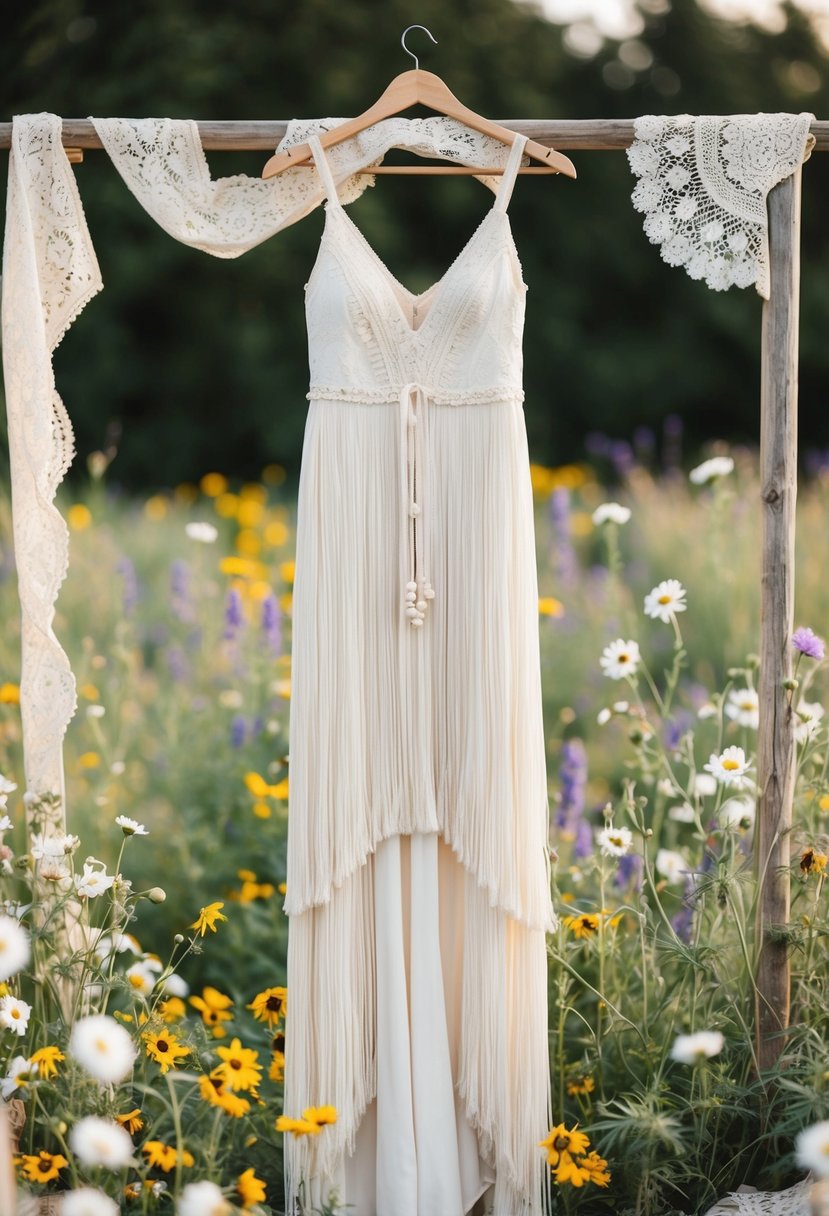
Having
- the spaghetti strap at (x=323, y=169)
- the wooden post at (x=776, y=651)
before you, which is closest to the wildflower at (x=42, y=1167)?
the wooden post at (x=776, y=651)

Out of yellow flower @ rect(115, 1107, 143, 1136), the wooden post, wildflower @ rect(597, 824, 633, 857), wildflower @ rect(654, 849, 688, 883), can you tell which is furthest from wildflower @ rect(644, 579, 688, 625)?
yellow flower @ rect(115, 1107, 143, 1136)

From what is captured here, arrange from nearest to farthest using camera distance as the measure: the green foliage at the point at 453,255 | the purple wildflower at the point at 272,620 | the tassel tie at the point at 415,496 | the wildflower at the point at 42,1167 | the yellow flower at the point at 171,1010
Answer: the wildflower at the point at 42,1167, the tassel tie at the point at 415,496, the yellow flower at the point at 171,1010, the purple wildflower at the point at 272,620, the green foliage at the point at 453,255

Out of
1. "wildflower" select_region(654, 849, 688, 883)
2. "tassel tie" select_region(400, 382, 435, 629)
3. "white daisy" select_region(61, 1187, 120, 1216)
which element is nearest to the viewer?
"white daisy" select_region(61, 1187, 120, 1216)

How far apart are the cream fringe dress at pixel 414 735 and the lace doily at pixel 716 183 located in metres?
0.34

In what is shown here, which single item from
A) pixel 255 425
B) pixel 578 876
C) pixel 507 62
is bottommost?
pixel 578 876

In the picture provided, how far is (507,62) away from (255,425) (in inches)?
146

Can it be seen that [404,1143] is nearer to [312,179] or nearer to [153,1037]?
[153,1037]

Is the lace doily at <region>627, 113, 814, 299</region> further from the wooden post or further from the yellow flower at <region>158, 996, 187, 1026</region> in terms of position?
the yellow flower at <region>158, 996, 187, 1026</region>

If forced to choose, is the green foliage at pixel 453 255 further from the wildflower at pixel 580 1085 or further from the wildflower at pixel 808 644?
the wildflower at pixel 580 1085

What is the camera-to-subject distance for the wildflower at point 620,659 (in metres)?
2.73

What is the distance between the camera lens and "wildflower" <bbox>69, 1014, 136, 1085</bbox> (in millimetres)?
1688

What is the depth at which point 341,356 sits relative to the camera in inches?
87.7

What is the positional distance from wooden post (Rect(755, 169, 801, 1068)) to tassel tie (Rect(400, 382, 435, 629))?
73cm

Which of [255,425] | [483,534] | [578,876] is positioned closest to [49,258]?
[483,534]
